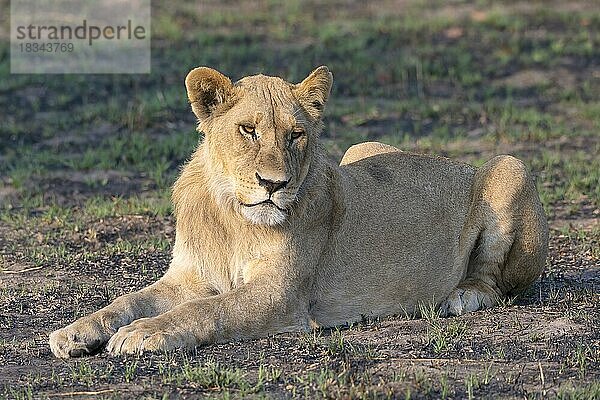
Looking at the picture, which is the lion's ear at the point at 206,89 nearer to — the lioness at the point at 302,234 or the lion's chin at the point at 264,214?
the lioness at the point at 302,234

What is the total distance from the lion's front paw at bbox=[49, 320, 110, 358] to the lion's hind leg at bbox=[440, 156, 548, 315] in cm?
199

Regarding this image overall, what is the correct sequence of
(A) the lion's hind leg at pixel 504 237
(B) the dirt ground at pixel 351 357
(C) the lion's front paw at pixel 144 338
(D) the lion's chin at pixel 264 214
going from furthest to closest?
(A) the lion's hind leg at pixel 504 237
(D) the lion's chin at pixel 264 214
(C) the lion's front paw at pixel 144 338
(B) the dirt ground at pixel 351 357

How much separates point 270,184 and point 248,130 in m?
0.29

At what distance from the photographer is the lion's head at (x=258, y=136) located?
5160 mm

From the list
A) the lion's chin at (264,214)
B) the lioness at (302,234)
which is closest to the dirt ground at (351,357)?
the lioness at (302,234)

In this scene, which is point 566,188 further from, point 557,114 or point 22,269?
point 22,269

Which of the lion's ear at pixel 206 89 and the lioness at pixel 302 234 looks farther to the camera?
the lion's ear at pixel 206 89

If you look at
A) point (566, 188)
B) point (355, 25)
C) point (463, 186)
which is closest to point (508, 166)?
point (463, 186)

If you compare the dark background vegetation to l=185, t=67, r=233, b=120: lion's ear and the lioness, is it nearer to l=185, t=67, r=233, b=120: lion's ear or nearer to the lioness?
the lioness

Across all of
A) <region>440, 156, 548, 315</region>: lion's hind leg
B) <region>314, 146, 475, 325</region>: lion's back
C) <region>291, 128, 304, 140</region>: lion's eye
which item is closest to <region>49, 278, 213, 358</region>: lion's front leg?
<region>314, 146, 475, 325</region>: lion's back

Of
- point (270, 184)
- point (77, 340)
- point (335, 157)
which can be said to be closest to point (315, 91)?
point (270, 184)

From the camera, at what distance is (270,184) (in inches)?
201

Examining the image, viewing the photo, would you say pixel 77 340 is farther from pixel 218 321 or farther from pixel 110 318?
pixel 218 321

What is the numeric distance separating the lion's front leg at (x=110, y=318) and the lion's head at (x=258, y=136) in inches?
21.6
